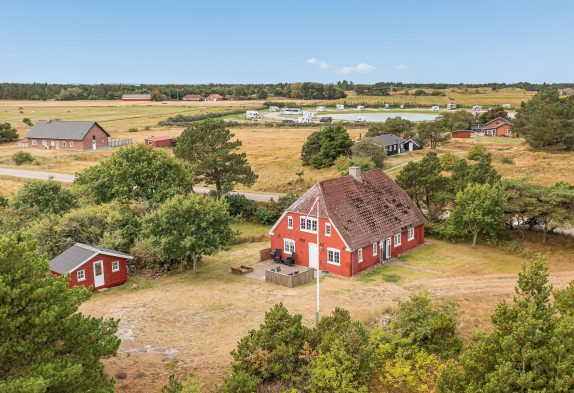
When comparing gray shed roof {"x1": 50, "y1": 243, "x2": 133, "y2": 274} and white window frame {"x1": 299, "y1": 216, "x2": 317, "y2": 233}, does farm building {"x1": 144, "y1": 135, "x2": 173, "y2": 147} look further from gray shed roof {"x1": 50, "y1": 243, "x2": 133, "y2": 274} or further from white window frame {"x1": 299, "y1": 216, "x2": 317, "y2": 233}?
white window frame {"x1": 299, "y1": 216, "x2": 317, "y2": 233}

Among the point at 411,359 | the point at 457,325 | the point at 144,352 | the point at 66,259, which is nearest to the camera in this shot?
the point at 411,359

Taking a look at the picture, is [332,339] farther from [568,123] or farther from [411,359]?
[568,123]

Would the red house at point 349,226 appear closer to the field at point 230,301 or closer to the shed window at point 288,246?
the shed window at point 288,246

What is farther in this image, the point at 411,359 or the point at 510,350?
the point at 411,359

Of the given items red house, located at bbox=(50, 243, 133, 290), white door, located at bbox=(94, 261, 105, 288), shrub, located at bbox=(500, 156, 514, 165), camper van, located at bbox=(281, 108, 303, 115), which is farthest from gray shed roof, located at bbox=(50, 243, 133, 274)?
camper van, located at bbox=(281, 108, 303, 115)

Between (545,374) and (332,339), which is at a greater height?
(545,374)

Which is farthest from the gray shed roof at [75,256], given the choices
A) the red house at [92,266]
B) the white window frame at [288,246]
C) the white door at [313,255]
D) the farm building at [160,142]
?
the farm building at [160,142]

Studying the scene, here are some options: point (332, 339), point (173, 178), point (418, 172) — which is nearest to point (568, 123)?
point (418, 172)

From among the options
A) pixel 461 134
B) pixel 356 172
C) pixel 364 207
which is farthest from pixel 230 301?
pixel 461 134
